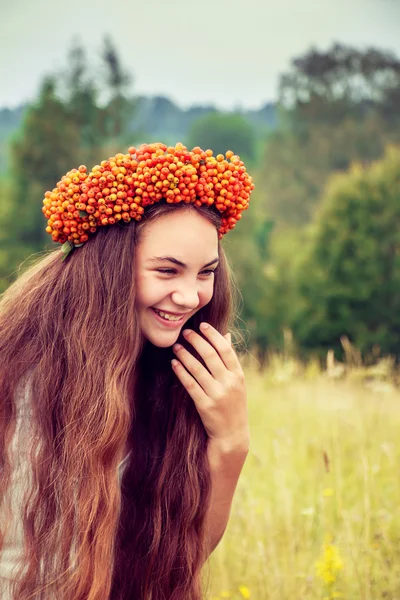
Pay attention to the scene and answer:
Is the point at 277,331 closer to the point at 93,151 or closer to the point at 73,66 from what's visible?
the point at 93,151

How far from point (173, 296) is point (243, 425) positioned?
0.51 metres

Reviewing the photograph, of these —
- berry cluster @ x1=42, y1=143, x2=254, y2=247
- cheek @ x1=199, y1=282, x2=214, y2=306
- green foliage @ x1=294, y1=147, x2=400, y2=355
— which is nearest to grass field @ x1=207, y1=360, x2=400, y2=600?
cheek @ x1=199, y1=282, x2=214, y2=306

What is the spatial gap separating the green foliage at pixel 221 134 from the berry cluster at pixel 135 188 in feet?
159

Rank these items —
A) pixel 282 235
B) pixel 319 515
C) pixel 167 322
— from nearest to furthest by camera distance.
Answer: pixel 167 322 → pixel 319 515 → pixel 282 235

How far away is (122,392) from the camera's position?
→ 2.16 m

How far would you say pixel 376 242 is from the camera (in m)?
14.9

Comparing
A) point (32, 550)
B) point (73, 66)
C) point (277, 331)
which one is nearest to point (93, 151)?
point (73, 66)

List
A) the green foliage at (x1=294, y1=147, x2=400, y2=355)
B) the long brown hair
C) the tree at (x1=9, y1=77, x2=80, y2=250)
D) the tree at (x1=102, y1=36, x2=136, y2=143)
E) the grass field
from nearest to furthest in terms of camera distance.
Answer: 1. the long brown hair
2. the grass field
3. the green foliage at (x1=294, y1=147, x2=400, y2=355)
4. the tree at (x1=9, y1=77, x2=80, y2=250)
5. the tree at (x1=102, y1=36, x2=136, y2=143)

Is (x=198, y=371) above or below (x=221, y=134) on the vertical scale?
above

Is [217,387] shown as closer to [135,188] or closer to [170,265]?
[170,265]

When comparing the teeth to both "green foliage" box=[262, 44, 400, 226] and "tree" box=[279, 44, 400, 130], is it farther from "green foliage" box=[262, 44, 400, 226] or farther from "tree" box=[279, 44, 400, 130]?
"tree" box=[279, 44, 400, 130]

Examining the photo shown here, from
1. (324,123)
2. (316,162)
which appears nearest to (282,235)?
(316,162)

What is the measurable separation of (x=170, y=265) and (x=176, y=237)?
93mm

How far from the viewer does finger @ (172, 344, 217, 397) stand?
7.39 ft
